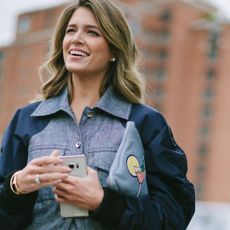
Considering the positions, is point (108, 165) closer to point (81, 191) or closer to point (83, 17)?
point (81, 191)

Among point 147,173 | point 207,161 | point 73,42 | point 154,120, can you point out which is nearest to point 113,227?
point 147,173

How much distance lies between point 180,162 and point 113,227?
332mm

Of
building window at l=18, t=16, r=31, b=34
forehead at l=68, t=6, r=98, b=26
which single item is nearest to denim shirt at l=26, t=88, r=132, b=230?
forehead at l=68, t=6, r=98, b=26

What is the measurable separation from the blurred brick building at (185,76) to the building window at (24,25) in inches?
53.1

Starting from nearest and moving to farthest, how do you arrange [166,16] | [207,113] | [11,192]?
[11,192]
[207,113]
[166,16]

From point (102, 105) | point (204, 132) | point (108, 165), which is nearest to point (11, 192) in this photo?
point (108, 165)

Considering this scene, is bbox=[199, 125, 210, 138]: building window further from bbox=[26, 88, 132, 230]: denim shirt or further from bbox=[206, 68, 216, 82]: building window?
bbox=[26, 88, 132, 230]: denim shirt

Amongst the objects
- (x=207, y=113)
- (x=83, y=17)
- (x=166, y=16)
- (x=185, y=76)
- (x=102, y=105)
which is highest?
(x=166, y=16)

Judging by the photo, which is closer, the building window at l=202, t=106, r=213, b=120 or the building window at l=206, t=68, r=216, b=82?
the building window at l=202, t=106, r=213, b=120

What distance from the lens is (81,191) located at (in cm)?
256

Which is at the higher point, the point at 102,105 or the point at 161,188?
the point at 102,105

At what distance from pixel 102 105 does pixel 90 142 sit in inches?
6.9

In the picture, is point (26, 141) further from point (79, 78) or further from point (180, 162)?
point (180, 162)

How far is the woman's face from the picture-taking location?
2867 millimetres
